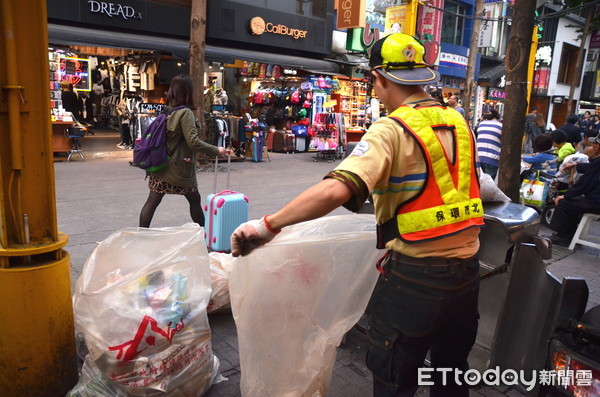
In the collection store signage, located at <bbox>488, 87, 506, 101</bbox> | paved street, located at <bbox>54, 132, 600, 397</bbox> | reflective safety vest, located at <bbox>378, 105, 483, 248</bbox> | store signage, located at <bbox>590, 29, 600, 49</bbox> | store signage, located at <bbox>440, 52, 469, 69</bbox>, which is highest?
store signage, located at <bbox>590, 29, 600, 49</bbox>

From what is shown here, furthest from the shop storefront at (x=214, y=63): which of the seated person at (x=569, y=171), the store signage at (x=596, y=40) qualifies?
the store signage at (x=596, y=40)

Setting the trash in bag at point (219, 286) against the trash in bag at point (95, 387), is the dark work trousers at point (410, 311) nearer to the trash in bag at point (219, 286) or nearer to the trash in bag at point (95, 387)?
the trash in bag at point (95, 387)

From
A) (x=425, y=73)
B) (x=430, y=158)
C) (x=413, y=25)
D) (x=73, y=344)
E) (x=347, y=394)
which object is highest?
(x=413, y=25)

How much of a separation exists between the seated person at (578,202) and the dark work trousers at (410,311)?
5.13 m

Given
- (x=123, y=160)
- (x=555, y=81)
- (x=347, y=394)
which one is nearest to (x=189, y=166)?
(x=347, y=394)

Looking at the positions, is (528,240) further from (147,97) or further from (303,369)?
(147,97)

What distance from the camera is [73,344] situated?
8.57 ft

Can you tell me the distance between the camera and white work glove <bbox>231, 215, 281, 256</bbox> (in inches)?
72.6

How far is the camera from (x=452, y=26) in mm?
26438

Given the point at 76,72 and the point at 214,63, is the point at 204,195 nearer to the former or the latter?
the point at 214,63

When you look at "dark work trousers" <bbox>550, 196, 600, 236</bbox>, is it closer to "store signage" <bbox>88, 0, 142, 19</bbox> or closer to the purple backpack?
the purple backpack

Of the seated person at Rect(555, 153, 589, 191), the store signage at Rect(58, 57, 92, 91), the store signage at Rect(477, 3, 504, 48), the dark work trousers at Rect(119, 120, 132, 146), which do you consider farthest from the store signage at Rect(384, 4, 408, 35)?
the store signage at Rect(58, 57, 92, 91)

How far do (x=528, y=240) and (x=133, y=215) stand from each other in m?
5.23

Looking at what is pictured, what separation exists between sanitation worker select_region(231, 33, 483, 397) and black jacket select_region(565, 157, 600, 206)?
5.05m
